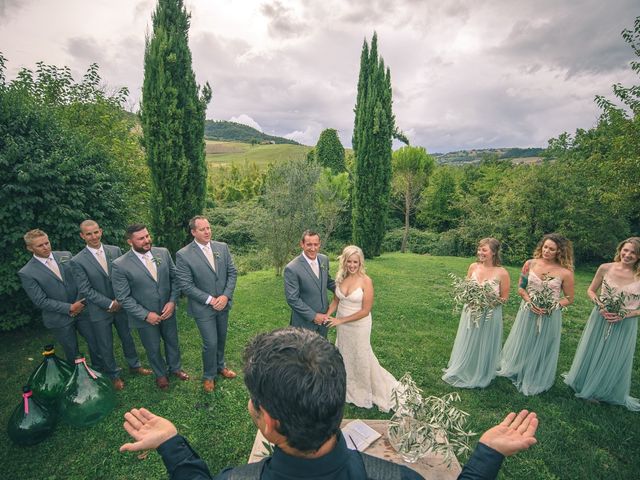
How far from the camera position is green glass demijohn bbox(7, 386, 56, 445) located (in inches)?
150

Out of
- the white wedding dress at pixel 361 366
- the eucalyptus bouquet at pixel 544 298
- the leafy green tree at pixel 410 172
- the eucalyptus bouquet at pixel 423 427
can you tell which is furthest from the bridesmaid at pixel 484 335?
the leafy green tree at pixel 410 172

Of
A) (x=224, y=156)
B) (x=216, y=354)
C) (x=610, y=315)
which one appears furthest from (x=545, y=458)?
(x=224, y=156)

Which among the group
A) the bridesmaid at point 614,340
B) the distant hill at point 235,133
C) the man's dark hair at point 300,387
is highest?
the distant hill at point 235,133

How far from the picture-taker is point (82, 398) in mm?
4113

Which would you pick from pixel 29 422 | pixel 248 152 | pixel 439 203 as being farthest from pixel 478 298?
pixel 248 152

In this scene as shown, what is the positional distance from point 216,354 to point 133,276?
1.78 metres

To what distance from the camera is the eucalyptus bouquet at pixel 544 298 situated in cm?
475

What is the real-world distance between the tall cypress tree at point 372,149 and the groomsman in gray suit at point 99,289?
536 inches

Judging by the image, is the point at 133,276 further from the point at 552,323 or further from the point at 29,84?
the point at 29,84

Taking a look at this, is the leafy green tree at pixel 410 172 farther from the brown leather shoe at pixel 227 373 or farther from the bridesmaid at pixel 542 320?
the brown leather shoe at pixel 227 373

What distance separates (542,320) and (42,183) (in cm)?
908

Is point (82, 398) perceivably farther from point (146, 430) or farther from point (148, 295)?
point (146, 430)

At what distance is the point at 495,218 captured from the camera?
19844 millimetres

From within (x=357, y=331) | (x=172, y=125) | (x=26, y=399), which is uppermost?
(x=172, y=125)
